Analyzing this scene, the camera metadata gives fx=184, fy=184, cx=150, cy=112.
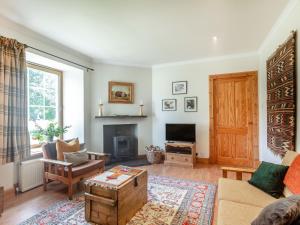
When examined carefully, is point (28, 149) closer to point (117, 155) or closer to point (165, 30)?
point (117, 155)

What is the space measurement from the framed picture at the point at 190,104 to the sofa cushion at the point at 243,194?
8.50 ft

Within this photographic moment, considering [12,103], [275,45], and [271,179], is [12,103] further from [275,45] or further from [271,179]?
[275,45]

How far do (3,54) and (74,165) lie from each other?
6.07 ft

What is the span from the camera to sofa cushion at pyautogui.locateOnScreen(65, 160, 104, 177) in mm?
2732

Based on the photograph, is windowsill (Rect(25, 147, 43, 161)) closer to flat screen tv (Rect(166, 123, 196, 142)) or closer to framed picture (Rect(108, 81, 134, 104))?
framed picture (Rect(108, 81, 134, 104))

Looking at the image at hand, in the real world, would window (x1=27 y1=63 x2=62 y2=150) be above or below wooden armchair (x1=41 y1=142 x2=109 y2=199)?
above

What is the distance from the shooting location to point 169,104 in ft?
15.8

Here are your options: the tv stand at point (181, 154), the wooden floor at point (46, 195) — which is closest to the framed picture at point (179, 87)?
the tv stand at point (181, 154)

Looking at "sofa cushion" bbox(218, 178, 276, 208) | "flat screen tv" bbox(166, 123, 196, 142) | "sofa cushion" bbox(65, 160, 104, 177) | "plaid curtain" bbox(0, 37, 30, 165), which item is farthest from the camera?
"flat screen tv" bbox(166, 123, 196, 142)

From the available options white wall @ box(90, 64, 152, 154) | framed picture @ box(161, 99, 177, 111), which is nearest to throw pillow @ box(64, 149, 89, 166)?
white wall @ box(90, 64, 152, 154)

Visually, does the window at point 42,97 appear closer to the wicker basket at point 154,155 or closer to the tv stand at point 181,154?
the wicker basket at point 154,155

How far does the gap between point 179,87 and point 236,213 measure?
11.5 ft

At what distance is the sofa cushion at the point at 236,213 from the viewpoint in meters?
1.39

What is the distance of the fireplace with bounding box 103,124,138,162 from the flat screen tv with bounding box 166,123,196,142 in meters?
0.94
